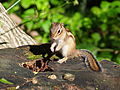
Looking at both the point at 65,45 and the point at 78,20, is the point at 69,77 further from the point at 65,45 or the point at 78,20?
the point at 78,20

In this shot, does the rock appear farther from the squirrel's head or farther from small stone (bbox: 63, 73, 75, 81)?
the squirrel's head

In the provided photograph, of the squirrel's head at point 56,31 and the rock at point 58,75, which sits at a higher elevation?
the squirrel's head at point 56,31

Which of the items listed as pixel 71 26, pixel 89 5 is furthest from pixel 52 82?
pixel 89 5

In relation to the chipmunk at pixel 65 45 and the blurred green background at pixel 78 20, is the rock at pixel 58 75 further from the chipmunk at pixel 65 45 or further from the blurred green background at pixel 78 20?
the blurred green background at pixel 78 20

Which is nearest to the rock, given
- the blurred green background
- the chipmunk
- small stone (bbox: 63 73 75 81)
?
small stone (bbox: 63 73 75 81)

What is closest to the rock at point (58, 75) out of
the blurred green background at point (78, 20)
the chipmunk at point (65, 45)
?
the chipmunk at point (65, 45)

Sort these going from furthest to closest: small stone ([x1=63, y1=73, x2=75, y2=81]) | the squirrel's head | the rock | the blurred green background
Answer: the blurred green background
the squirrel's head
small stone ([x1=63, y1=73, x2=75, y2=81])
the rock

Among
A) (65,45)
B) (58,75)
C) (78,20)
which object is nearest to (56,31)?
(65,45)

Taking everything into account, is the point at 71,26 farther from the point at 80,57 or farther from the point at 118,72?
the point at 118,72
